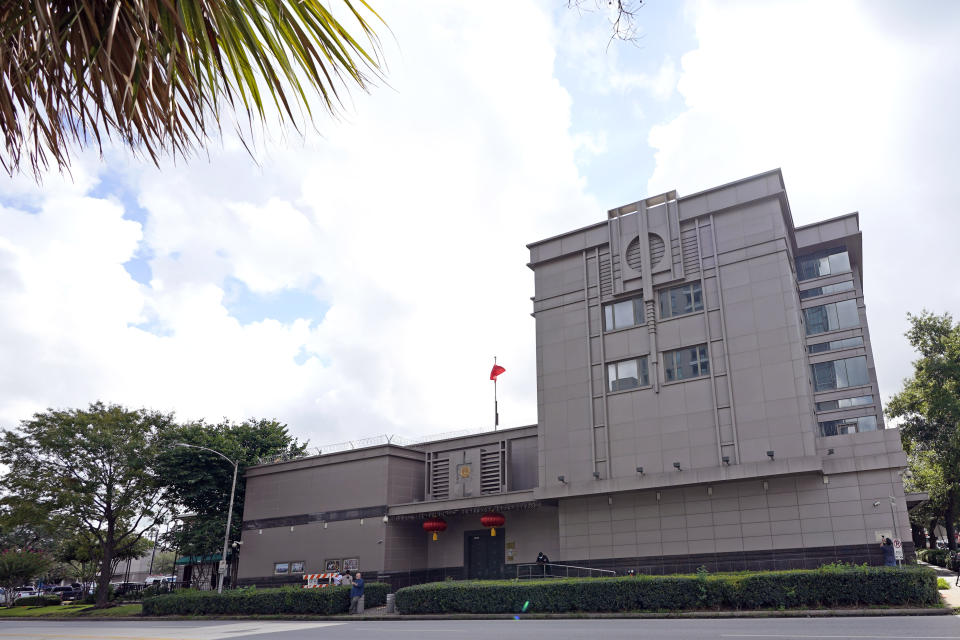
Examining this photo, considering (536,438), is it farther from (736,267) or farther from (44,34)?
(44,34)

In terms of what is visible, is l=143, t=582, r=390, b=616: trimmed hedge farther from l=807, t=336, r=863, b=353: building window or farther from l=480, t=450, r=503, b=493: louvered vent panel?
l=807, t=336, r=863, b=353: building window

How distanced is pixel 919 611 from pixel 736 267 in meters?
16.9

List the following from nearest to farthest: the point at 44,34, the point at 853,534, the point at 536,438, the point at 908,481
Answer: the point at 44,34
the point at 853,534
the point at 536,438
the point at 908,481

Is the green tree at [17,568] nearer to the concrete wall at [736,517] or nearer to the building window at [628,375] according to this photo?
the concrete wall at [736,517]

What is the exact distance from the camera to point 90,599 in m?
55.4

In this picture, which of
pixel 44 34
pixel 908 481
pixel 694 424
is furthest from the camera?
pixel 908 481

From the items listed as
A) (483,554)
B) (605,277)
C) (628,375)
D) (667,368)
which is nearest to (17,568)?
(483,554)

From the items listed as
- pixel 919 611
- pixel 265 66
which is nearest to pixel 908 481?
pixel 919 611

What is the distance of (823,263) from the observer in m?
43.4

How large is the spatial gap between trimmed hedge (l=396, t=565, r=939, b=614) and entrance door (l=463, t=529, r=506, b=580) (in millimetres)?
9583

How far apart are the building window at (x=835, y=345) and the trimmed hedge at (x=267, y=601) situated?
28932mm

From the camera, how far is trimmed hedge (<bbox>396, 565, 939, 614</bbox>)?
20828 millimetres

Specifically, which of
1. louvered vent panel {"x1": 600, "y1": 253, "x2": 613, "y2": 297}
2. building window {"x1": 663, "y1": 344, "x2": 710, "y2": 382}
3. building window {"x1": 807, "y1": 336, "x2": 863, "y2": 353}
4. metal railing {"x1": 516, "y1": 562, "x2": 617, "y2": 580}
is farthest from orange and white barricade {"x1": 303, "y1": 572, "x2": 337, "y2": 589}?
building window {"x1": 807, "y1": 336, "x2": 863, "y2": 353}

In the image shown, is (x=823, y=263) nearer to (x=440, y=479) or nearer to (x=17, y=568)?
(x=440, y=479)
